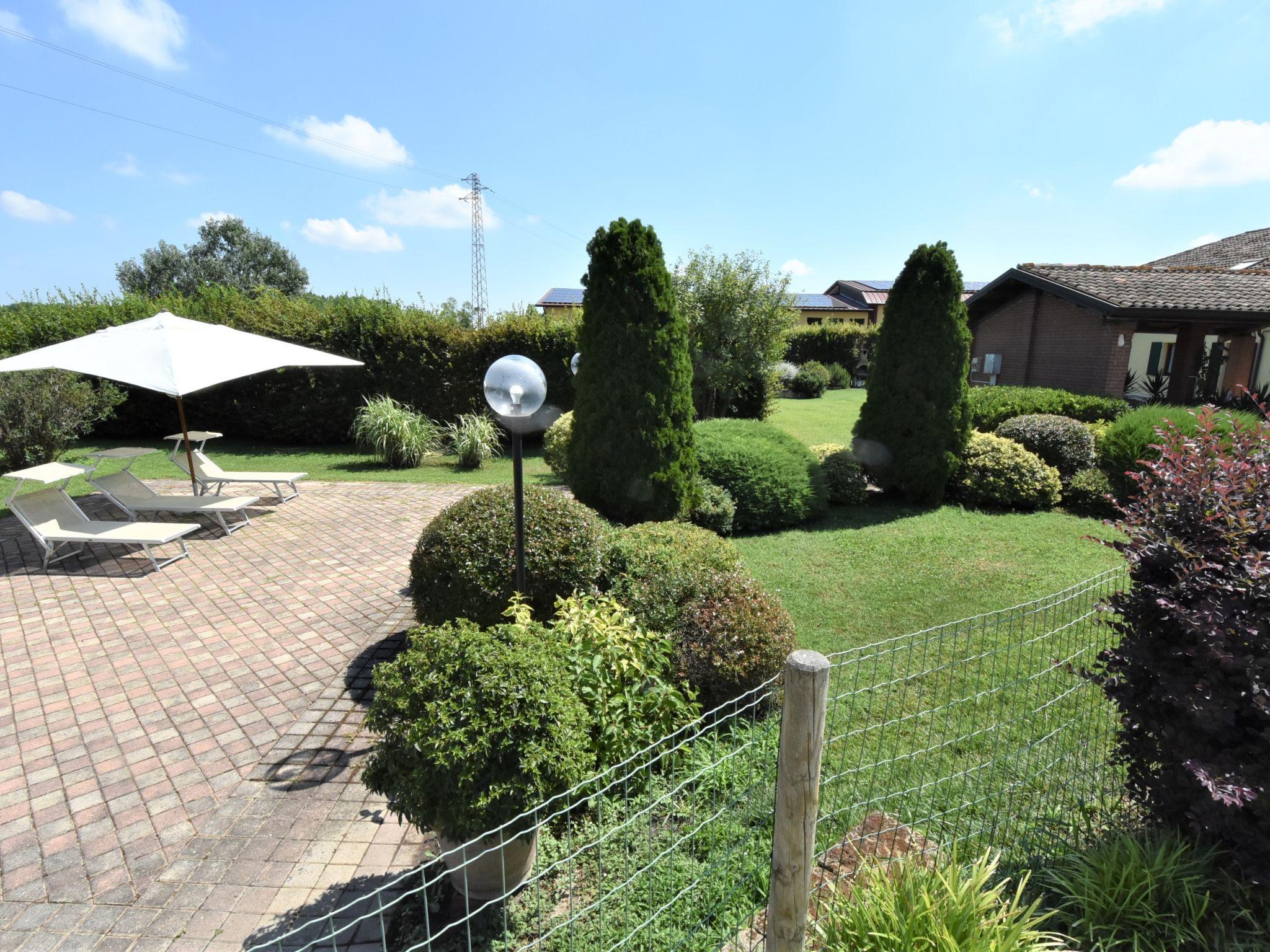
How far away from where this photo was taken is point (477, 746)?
2518 millimetres

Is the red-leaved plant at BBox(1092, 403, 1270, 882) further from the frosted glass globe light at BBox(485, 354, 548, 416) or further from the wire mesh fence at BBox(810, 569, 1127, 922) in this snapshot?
the frosted glass globe light at BBox(485, 354, 548, 416)

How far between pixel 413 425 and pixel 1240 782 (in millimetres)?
12701

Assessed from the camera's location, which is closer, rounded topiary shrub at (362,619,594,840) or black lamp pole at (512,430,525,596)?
rounded topiary shrub at (362,619,594,840)

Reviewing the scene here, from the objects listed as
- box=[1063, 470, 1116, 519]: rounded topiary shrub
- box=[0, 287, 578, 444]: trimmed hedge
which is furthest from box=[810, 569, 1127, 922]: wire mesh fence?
box=[0, 287, 578, 444]: trimmed hedge

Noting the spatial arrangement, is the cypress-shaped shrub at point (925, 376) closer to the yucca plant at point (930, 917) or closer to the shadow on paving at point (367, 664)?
the shadow on paving at point (367, 664)

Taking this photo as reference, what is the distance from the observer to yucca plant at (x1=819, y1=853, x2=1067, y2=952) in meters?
2.19

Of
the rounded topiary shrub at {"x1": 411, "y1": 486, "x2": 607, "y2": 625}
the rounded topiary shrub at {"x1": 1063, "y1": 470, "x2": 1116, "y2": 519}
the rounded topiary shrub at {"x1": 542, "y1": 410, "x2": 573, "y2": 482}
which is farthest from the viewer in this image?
the rounded topiary shrub at {"x1": 542, "y1": 410, "x2": 573, "y2": 482}

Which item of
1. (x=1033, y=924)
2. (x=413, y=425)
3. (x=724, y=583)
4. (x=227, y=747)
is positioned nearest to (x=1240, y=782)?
(x=1033, y=924)

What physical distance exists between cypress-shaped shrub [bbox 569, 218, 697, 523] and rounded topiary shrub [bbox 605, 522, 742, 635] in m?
2.21

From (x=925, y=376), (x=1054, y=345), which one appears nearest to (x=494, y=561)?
(x=925, y=376)

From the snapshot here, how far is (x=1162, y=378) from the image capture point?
17.2 m

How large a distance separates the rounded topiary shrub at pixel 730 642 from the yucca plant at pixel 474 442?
9.16 meters

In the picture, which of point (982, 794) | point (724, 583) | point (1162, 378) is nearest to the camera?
point (982, 794)

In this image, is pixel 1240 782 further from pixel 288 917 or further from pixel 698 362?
pixel 698 362
